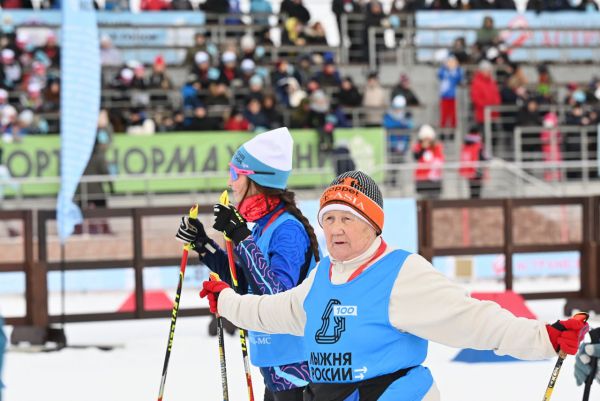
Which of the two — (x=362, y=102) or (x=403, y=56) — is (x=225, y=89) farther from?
(x=403, y=56)

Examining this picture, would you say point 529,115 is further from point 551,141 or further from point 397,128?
point 397,128

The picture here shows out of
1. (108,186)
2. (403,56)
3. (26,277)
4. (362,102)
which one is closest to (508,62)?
(403,56)

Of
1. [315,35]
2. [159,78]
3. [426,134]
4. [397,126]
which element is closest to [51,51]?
[159,78]

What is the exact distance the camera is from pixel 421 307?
3494mm

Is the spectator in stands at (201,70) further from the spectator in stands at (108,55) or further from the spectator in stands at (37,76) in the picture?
the spectator in stands at (37,76)

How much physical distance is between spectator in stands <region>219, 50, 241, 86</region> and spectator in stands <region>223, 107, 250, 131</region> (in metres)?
1.48

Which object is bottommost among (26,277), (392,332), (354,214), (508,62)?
(26,277)

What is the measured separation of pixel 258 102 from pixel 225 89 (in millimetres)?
973

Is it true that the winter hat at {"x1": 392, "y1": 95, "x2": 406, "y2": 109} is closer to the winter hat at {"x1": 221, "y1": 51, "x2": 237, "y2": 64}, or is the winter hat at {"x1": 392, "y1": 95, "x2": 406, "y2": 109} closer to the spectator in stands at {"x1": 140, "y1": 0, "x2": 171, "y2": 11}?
the winter hat at {"x1": 221, "y1": 51, "x2": 237, "y2": 64}

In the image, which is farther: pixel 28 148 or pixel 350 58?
pixel 350 58

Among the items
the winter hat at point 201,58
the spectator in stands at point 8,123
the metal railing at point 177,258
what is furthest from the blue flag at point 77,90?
the winter hat at point 201,58

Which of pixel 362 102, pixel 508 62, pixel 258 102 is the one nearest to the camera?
pixel 258 102

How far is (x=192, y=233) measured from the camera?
448 cm

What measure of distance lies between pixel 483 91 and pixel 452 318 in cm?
1678
